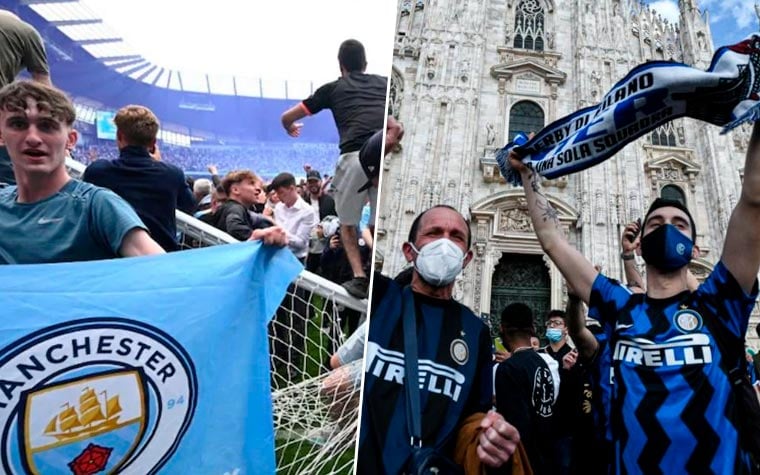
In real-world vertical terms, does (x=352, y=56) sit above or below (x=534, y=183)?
above

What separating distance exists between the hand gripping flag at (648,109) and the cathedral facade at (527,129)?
6.79 metres

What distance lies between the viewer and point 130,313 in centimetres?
167

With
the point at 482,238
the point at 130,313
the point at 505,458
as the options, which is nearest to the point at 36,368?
the point at 130,313

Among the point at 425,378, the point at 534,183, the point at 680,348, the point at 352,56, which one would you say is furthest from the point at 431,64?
the point at 425,378

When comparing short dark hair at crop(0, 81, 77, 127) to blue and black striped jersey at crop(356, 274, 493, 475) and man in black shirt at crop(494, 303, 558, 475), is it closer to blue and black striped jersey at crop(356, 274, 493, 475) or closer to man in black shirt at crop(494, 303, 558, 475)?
blue and black striped jersey at crop(356, 274, 493, 475)

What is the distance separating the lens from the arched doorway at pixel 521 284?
9906mm

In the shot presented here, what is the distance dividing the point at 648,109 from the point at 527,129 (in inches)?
385

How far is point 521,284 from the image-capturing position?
400 inches

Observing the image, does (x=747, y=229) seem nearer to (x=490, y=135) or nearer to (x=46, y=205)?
(x=46, y=205)

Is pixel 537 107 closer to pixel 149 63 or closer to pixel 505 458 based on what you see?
pixel 149 63

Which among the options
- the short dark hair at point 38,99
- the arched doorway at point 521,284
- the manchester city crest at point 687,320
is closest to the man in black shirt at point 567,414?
the manchester city crest at point 687,320

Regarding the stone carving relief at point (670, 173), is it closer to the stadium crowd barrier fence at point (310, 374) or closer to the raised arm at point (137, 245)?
the stadium crowd barrier fence at point (310, 374)

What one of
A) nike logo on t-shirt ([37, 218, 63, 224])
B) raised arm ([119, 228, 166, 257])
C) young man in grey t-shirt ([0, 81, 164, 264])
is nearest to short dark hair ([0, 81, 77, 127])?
young man in grey t-shirt ([0, 81, 164, 264])

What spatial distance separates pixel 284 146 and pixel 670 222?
201 cm
